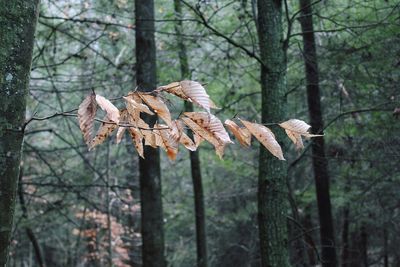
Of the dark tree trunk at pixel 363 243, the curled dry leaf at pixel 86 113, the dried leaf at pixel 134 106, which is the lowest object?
the dark tree trunk at pixel 363 243

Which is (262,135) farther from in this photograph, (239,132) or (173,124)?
(173,124)

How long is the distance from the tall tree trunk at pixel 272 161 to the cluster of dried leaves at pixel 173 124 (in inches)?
93.9

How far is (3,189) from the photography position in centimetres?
148

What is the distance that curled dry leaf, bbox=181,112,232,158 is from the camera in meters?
1.53

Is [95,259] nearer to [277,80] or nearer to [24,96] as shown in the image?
[277,80]

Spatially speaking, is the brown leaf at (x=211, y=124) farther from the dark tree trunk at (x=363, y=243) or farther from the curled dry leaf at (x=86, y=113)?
the dark tree trunk at (x=363, y=243)

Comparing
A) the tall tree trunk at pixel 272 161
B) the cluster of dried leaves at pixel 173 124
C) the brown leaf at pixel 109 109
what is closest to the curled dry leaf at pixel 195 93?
the cluster of dried leaves at pixel 173 124

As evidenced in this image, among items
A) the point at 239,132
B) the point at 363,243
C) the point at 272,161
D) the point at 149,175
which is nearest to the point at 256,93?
the point at 272,161

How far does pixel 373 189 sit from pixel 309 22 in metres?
3.15

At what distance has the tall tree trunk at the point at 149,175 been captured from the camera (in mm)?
5918

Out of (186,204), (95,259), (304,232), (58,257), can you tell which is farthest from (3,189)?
(58,257)

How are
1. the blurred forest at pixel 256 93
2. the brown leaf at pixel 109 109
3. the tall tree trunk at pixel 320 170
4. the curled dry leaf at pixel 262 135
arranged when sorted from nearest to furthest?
1. the brown leaf at pixel 109 109
2. the curled dry leaf at pixel 262 135
3. the blurred forest at pixel 256 93
4. the tall tree trunk at pixel 320 170

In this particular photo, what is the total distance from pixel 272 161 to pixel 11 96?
290 centimetres

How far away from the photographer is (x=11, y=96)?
1.48 metres
